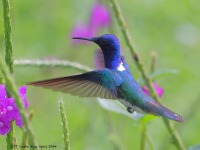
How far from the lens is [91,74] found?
181 centimetres

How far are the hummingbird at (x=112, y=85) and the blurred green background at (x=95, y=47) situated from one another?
2.13 meters

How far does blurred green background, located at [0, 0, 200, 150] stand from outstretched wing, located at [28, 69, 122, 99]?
2.21 metres

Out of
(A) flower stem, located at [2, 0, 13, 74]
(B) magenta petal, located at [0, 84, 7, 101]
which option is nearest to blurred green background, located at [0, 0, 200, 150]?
(B) magenta petal, located at [0, 84, 7, 101]

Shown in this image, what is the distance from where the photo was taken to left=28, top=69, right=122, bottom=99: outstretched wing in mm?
1670

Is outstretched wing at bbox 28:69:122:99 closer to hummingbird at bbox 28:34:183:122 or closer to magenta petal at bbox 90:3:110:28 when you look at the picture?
hummingbird at bbox 28:34:183:122

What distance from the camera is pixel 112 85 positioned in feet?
6.35

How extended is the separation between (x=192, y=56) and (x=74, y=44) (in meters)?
1.13

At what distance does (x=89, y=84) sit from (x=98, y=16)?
2799mm

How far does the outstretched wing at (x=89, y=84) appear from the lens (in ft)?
5.48

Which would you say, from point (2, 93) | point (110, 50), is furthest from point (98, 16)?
point (2, 93)

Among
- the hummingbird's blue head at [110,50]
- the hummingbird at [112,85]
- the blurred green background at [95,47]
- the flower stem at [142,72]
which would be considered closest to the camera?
the hummingbird at [112,85]

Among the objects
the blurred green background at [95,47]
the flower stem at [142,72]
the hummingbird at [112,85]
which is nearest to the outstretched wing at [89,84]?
the hummingbird at [112,85]

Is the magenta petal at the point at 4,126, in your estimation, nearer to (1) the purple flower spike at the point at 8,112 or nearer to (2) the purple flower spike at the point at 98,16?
(1) the purple flower spike at the point at 8,112

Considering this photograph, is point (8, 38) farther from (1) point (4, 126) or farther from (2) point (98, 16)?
(2) point (98, 16)
